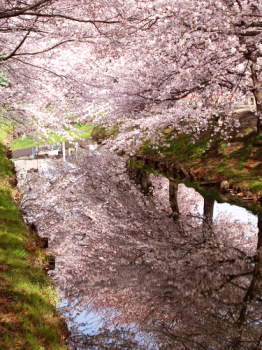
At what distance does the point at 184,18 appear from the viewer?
13.4m

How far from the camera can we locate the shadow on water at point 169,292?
8523mm

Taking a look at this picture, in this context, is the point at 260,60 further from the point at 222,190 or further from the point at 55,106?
the point at 55,106

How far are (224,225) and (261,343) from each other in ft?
26.1

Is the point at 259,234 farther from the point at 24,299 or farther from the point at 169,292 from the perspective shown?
the point at 24,299

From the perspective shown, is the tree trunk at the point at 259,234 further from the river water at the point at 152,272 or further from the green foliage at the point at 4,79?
the green foliage at the point at 4,79

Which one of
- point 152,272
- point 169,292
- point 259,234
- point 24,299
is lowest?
point 169,292

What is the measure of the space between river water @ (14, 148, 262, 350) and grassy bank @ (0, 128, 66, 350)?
2.62ft

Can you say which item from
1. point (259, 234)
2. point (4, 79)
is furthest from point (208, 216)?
point (4, 79)

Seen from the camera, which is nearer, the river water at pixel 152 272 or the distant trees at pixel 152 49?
the river water at pixel 152 272

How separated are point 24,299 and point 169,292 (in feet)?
13.4

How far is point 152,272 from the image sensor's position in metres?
11.6

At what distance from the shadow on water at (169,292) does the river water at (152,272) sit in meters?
0.02

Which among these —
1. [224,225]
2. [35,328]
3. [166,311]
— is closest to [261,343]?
[166,311]

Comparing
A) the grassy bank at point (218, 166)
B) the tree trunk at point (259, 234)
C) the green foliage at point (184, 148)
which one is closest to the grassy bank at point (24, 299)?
the tree trunk at point (259, 234)
